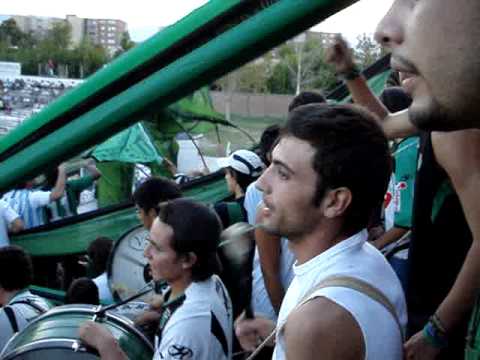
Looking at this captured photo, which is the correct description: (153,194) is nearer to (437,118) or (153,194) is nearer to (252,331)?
(252,331)

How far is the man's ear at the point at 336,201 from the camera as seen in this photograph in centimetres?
165

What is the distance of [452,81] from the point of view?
89 cm

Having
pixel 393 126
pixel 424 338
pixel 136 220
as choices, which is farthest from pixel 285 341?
pixel 136 220

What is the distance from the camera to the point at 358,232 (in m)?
1.70

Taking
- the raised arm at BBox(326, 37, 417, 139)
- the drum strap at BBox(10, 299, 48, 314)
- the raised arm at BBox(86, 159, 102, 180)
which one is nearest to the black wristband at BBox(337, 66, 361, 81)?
the raised arm at BBox(326, 37, 417, 139)

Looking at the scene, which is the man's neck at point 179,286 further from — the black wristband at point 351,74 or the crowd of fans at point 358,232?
the black wristband at point 351,74

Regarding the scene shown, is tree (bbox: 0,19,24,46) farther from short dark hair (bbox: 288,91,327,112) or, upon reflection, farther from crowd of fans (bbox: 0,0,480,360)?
crowd of fans (bbox: 0,0,480,360)

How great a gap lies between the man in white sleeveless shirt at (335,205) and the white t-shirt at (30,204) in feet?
18.4

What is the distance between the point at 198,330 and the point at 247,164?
1846mm

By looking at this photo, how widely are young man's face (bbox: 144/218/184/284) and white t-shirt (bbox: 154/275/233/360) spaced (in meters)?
0.14

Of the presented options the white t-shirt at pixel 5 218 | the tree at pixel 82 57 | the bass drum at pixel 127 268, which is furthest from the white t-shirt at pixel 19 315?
the tree at pixel 82 57

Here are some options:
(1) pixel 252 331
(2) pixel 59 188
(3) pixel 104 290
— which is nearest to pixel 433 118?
(1) pixel 252 331

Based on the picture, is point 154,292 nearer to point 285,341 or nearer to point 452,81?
point 285,341

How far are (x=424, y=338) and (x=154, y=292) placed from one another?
1.71 meters
